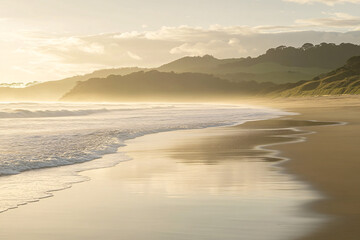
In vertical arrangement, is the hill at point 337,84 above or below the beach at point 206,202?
above

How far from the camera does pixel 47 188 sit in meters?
11.8

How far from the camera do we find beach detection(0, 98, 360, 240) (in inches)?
311

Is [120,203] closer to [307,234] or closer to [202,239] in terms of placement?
[202,239]

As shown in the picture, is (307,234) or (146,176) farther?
(146,176)

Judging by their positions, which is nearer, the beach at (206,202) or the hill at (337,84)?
the beach at (206,202)

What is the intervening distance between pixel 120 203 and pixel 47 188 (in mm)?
2583

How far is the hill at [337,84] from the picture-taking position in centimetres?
15325

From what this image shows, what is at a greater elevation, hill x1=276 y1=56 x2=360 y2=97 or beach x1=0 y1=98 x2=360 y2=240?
hill x1=276 y1=56 x2=360 y2=97

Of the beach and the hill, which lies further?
the hill

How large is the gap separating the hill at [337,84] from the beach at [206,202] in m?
136

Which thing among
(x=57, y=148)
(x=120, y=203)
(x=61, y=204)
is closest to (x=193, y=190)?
(x=120, y=203)

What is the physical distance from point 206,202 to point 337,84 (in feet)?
527

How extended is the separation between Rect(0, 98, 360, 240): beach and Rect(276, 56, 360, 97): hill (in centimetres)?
13569

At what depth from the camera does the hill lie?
15325 centimetres
